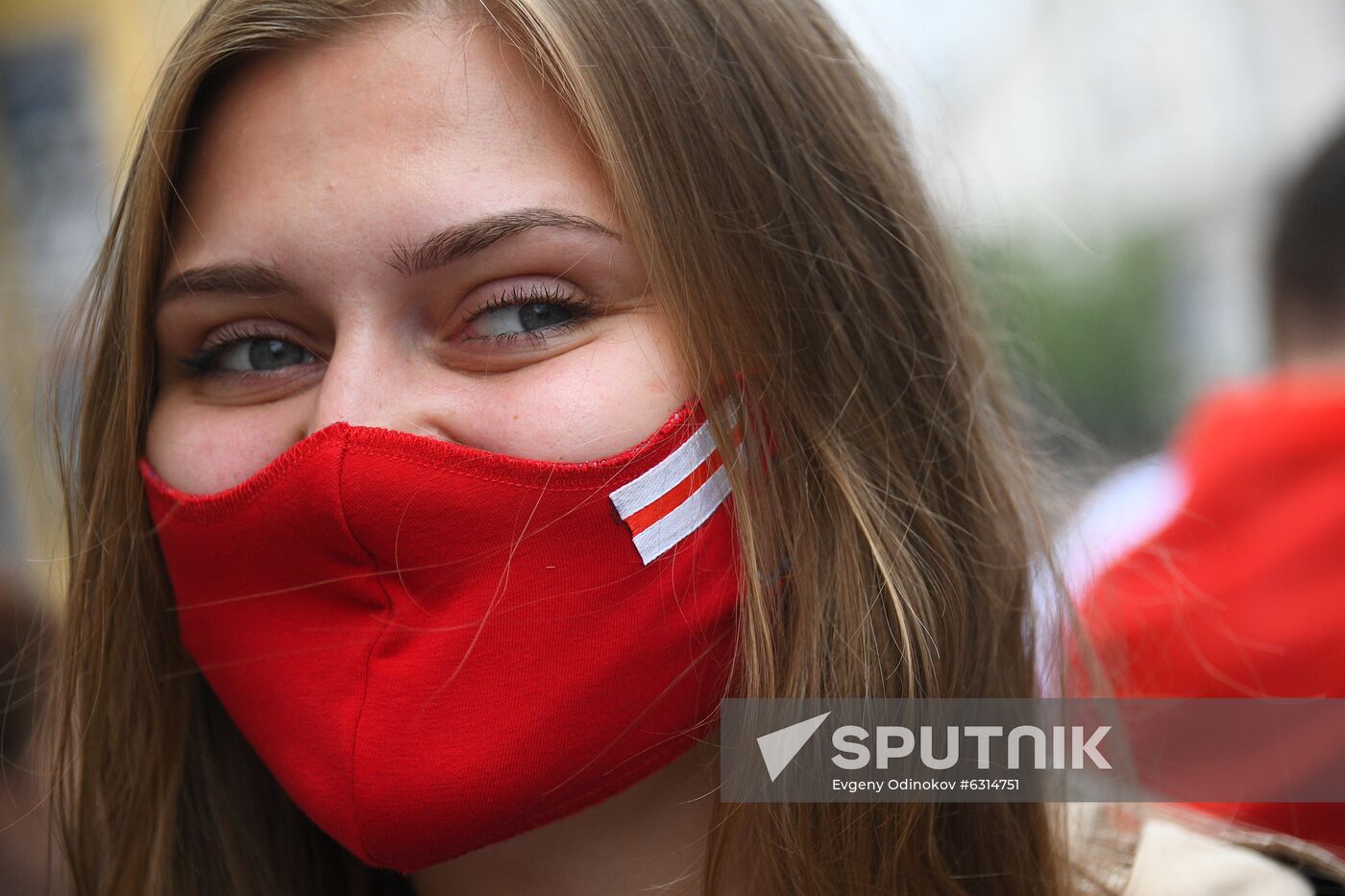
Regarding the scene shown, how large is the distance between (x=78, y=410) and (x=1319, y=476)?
2857 millimetres

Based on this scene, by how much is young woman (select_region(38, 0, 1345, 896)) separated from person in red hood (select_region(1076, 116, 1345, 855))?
2.52 ft

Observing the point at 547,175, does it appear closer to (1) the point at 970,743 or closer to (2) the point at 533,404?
(2) the point at 533,404

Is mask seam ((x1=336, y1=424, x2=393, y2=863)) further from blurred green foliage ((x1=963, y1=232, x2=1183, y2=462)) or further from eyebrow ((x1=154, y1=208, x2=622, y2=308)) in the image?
blurred green foliage ((x1=963, y1=232, x2=1183, y2=462))

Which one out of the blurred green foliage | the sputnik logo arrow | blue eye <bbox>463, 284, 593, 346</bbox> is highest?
the blurred green foliage

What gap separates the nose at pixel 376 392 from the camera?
5.07ft

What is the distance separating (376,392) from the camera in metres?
1.56

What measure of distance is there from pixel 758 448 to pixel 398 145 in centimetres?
63

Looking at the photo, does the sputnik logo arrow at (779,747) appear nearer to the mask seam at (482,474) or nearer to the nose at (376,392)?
the mask seam at (482,474)

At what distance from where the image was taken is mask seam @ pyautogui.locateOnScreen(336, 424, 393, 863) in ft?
4.87

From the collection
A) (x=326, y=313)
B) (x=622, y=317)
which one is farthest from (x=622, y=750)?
(x=326, y=313)

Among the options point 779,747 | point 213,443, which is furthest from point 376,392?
→ point 779,747

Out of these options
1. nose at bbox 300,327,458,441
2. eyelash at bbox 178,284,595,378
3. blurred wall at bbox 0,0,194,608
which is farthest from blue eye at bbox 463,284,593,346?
blurred wall at bbox 0,0,194,608

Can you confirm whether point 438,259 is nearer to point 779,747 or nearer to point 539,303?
point 539,303

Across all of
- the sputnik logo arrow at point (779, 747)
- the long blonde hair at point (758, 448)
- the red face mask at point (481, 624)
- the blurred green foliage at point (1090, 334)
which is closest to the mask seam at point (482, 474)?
the red face mask at point (481, 624)
